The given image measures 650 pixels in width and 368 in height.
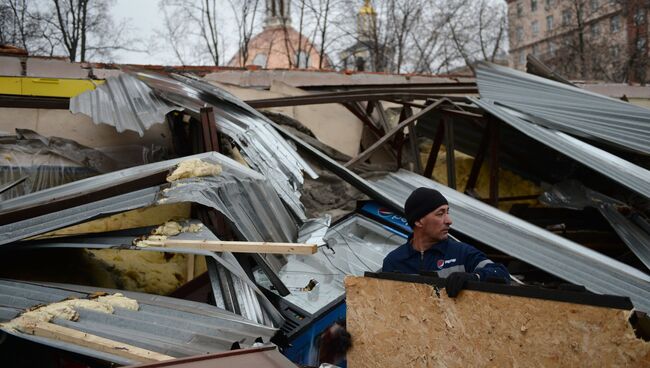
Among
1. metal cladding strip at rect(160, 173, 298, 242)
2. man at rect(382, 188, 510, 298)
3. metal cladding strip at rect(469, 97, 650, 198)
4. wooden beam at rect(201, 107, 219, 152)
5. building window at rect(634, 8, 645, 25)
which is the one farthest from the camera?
building window at rect(634, 8, 645, 25)

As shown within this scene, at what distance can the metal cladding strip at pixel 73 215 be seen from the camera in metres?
3.10

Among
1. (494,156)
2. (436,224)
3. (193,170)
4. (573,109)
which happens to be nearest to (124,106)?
(193,170)

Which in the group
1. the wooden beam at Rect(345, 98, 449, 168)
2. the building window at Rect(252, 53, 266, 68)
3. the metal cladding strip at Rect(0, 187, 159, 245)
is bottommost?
the metal cladding strip at Rect(0, 187, 159, 245)

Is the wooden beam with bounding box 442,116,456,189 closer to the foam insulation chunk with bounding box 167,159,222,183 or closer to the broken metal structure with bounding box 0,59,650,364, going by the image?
the broken metal structure with bounding box 0,59,650,364

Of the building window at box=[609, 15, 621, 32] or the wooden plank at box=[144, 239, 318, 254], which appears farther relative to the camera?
the building window at box=[609, 15, 621, 32]

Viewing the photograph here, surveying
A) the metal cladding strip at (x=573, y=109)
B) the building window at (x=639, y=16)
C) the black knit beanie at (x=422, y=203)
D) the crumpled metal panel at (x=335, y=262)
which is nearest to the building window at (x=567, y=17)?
the building window at (x=639, y=16)

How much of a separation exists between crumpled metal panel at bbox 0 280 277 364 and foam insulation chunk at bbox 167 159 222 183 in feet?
3.07

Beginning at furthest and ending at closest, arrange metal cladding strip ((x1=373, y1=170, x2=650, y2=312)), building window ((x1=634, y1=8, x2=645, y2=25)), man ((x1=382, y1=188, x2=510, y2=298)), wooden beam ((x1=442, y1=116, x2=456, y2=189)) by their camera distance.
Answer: building window ((x1=634, y1=8, x2=645, y2=25))
wooden beam ((x1=442, y1=116, x2=456, y2=189))
metal cladding strip ((x1=373, y1=170, x2=650, y2=312))
man ((x1=382, y1=188, x2=510, y2=298))

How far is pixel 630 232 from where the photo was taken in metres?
5.24

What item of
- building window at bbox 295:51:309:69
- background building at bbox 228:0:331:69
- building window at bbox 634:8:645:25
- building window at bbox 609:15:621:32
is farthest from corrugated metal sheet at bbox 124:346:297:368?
building window at bbox 609:15:621:32

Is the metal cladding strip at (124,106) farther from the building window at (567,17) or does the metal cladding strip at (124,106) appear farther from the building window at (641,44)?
the building window at (567,17)

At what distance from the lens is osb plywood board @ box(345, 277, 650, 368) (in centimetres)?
175

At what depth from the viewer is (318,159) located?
5.33 metres

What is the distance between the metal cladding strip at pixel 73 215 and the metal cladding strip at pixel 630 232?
4.18m
